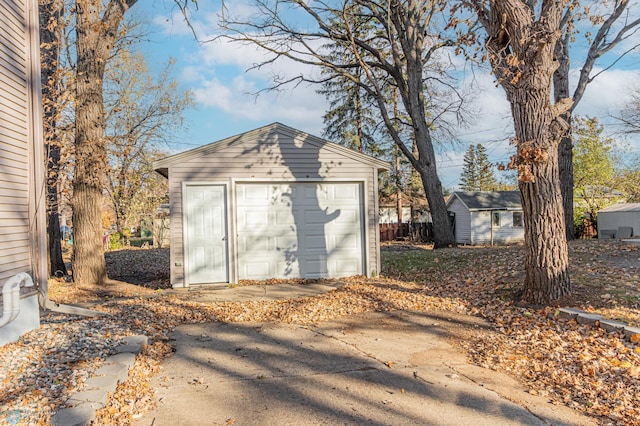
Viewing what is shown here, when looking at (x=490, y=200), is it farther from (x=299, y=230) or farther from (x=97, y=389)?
(x=97, y=389)

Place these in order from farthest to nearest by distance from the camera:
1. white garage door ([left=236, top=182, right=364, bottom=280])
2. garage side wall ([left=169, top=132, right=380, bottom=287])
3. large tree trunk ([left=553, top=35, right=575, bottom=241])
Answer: large tree trunk ([left=553, top=35, right=575, bottom=241])
white garage door ([left=236, top=182, right=364, bottom=280])
garage side wall ([left=169, top=132, right=380, bottom=287])

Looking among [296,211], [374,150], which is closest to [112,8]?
[296,211]

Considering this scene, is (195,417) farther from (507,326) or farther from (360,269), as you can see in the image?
(360,269)

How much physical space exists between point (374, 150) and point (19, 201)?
2312 cm

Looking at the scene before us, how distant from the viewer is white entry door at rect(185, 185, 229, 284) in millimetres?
8641

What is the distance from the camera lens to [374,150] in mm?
26891

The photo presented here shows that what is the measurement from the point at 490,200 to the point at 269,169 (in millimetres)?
20617

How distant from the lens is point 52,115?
35.7ft

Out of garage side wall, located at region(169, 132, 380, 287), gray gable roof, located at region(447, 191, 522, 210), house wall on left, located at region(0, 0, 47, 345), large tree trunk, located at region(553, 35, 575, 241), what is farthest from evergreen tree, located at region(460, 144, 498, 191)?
house wall on left, located at region(0, 0, 47, 345)

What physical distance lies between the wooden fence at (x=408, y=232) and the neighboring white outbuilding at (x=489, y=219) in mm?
2301

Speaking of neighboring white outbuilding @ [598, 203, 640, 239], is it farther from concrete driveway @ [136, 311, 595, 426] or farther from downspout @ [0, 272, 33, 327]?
downspout @ [0, 272, 33, 327]

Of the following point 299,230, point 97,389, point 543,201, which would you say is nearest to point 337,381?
point 97,389

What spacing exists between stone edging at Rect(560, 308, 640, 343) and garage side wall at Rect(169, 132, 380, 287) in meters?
4.65

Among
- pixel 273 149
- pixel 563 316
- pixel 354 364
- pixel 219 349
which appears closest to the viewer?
pixel 354 364
